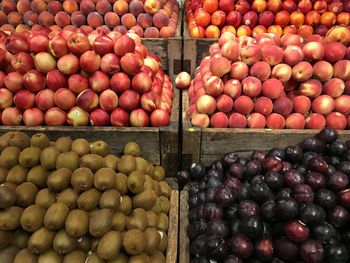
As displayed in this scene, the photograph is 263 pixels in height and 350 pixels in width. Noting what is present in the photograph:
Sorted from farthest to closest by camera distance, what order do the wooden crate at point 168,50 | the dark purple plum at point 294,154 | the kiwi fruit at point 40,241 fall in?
the wooden crate at point 168,50
the dark purple plum at point 294,154
the kiwi fruit at point 40,241

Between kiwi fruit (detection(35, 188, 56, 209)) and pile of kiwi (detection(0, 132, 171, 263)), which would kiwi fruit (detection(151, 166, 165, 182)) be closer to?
pile of kiwi (detection(0, 132, 171, 263))

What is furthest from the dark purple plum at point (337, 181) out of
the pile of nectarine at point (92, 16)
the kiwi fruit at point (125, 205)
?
the pile of nectarine at point (92, 16)

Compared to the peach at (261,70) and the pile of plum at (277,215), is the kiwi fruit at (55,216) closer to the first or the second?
the pile of plum at (277,215)

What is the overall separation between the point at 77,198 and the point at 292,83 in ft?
4.50

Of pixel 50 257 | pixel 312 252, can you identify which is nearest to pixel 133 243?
pixel 50 257

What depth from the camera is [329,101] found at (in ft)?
5.79

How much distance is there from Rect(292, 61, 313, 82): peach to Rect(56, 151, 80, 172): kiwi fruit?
4.22 feet

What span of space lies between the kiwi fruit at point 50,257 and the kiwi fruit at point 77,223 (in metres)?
0.10

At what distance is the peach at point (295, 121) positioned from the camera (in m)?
1.76

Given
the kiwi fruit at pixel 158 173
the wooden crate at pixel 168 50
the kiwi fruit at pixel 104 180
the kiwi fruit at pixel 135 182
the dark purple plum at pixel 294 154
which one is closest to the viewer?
the kiwi fruit at pixel 104 180

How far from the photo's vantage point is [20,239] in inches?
46.1

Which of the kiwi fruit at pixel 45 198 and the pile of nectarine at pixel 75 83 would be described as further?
the pile of nectarine at pixel 75 83

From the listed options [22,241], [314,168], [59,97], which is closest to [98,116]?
[59,97]

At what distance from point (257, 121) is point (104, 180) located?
954 millimetres
